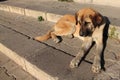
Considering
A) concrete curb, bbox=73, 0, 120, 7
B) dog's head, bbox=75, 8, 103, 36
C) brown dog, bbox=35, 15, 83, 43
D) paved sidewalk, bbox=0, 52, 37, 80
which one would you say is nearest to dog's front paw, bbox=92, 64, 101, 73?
dog's head, bbox=75, 8, 103, 36

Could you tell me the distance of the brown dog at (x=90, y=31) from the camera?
3938 millimetres

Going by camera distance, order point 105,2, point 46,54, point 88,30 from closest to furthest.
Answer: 1. point 88,30
2. point 46,54
3. point 105,2

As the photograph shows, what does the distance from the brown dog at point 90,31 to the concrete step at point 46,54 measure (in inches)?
5.3

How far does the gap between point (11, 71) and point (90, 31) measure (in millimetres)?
2018

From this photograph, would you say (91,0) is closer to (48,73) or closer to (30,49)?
(30,49)

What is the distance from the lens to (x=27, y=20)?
7.72m

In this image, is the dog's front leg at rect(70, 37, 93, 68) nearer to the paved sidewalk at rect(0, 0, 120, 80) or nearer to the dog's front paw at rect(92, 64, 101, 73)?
the paved sidewalk at rect(0, 0, 120, 80)

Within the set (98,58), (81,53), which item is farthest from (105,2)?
(98,58)

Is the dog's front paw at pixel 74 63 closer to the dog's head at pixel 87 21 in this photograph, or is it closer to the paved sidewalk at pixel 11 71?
the dog's head at pixel 87 21

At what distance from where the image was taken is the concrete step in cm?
374

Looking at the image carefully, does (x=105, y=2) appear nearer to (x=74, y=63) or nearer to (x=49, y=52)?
(x=49, y=52)

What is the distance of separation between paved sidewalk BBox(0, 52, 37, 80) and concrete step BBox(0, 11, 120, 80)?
0.13m

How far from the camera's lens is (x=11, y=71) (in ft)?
15.7

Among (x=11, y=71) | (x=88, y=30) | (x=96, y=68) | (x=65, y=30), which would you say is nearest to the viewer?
(x=96, y=68)
